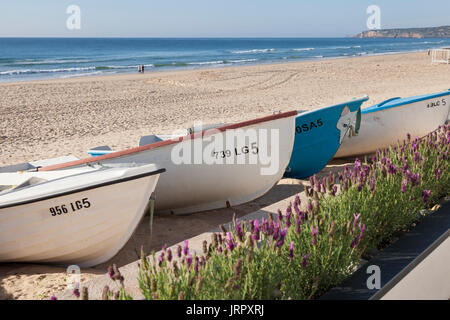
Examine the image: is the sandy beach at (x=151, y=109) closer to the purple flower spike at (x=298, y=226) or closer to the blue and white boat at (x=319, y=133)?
the blue and white boat at (x=319, y=133)

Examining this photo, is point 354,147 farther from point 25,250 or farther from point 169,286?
point 169,286

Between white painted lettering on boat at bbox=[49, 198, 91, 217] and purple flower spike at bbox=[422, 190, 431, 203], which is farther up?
purple flower spike at bbox=[422, 190, 431, 203]

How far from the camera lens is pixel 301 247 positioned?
107 inches

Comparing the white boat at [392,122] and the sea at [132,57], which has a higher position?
the sea at [132,57]

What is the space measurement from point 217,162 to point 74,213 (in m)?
1.88

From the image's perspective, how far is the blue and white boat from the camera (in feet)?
21.5

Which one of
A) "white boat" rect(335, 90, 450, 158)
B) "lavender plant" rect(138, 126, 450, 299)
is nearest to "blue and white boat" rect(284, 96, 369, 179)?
"white boat" rect(335, 90, 450, 158)

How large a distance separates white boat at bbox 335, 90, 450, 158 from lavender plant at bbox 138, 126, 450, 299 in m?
4.06

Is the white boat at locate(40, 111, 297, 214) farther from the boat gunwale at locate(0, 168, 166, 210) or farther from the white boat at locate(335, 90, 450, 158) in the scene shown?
the white boat at locate(335, 90, 450, 158)

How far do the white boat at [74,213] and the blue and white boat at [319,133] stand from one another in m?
2.92

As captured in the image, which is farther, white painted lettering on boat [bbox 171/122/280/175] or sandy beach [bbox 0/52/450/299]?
white painted lettering on boat [bbox 171/122/280/175]

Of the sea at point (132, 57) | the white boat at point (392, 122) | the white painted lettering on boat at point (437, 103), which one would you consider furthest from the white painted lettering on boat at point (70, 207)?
the sea at point (132, 57)

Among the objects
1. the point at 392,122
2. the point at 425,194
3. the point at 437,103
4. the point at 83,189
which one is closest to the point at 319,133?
the point at 392,122

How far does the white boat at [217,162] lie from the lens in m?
5.19
